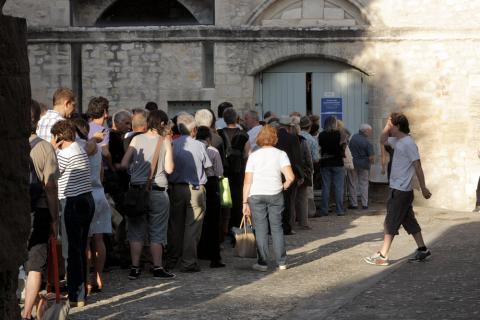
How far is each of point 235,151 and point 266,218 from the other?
224 centimetres

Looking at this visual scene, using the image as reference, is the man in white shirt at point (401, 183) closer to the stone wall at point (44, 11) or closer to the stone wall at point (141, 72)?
the stone wall at point (141, 72)

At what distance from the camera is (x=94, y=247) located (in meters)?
9.79

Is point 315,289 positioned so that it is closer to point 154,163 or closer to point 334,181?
point 154,163

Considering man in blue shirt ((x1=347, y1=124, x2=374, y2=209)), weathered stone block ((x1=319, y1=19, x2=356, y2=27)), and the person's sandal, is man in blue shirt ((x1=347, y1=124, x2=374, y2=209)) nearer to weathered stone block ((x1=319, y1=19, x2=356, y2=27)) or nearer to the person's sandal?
weathered stone block ((x1=319, y1=19, x2=356, y2=27))

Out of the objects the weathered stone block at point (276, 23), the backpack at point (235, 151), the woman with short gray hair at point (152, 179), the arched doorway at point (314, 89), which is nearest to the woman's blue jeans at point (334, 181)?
the arched doorway at point (314, 89)

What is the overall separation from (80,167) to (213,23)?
13.4m

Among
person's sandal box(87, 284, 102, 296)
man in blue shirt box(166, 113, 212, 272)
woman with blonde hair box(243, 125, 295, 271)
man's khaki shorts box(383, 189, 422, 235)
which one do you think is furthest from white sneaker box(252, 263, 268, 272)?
person's sandal box(87, 284, 102, 296)

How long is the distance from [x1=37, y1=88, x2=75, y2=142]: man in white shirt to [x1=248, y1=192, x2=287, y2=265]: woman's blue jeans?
8.36 feet

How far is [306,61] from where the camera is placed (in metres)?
21.9

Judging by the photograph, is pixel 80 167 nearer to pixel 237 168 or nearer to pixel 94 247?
pixel 94 247

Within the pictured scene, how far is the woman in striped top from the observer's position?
8.71 metres

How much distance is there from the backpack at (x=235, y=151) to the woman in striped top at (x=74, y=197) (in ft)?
14.8

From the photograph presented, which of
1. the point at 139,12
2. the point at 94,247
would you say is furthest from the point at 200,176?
the point at 139,12

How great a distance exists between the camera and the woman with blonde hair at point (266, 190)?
1115cm
